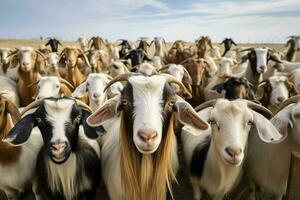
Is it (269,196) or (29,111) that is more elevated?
(29,111)

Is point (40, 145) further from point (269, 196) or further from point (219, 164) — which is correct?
point (269, 196)

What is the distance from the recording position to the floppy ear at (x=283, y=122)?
3787 mm

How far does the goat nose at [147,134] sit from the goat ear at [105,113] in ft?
2.20

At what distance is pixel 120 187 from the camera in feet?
12.4

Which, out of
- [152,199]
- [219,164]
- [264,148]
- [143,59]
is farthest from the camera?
[143,59]

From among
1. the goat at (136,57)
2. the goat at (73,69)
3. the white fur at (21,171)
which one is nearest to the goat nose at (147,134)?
the white fur at (21,171)

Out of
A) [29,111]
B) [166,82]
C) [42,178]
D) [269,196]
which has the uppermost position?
[166,82]

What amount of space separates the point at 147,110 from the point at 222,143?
3.23ft

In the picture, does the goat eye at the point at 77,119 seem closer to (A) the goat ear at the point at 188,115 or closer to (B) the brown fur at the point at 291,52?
(A) the goat ear at the point at 188,115

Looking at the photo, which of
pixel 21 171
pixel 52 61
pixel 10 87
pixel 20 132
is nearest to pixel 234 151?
pixel 20 132

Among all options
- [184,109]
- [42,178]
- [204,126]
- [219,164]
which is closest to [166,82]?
[184,109]

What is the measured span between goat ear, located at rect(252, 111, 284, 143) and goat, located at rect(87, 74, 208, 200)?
67 centimetres

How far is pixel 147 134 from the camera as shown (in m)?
2.86

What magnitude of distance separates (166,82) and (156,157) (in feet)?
2.61
